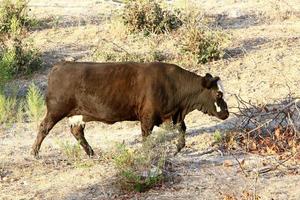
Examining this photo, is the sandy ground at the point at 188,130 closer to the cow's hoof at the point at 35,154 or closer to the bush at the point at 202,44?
the cow's hoof at the point at 35,154

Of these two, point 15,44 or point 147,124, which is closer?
point 147,124

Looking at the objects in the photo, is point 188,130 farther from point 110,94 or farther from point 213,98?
point 110,94

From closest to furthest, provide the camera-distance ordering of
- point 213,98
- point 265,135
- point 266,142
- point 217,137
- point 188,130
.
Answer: point 266,142, point 217,137, point 265,135, point 213,98, point 188,130

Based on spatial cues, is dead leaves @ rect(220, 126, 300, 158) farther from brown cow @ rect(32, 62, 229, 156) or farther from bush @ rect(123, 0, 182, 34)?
bush @ rect(123, 0, 182, 34)

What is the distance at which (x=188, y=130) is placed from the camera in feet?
40.2

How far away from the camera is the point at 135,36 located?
56.3 ft

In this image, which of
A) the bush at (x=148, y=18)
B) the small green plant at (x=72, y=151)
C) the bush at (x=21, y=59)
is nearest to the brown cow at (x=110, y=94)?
the small green plant at (x=72, y=151)

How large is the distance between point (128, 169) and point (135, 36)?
8822mm

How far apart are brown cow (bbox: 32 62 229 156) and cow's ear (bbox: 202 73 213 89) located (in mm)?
554

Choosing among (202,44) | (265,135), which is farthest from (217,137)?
(202,44)

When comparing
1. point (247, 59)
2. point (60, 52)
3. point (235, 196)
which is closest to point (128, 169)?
point (235, 196)

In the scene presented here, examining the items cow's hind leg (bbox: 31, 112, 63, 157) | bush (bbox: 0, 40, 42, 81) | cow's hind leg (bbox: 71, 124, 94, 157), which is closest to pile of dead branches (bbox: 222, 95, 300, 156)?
cow's hind leg (bbox: 71, 124, 94, 157)

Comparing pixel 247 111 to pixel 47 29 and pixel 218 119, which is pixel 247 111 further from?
pixel 47 29

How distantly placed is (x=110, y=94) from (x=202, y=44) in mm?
4817
